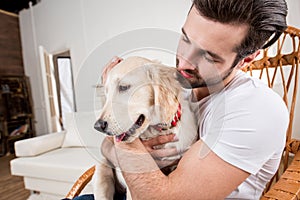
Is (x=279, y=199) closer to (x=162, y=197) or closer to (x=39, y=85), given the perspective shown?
(x=162, y=197)

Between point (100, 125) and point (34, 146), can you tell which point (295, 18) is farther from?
point (34, 146)

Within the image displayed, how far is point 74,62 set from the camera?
3.19 metres

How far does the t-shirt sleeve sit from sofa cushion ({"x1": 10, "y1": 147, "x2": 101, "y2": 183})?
1226 mm

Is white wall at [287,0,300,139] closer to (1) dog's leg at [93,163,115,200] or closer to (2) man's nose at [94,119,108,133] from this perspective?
(1) dog's leg at [93,163,115,200]

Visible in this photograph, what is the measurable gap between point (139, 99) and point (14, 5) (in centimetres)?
443

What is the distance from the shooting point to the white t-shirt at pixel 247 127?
19.2 inches

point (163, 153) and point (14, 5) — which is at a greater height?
point (14, 5)

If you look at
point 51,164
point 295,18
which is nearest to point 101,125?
point 295,18

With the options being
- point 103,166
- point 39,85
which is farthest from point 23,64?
point 103,166

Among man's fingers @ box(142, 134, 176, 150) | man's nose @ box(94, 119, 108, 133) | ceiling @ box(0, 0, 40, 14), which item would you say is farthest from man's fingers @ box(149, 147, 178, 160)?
ceiling @ box(0, 0, 40, 14)

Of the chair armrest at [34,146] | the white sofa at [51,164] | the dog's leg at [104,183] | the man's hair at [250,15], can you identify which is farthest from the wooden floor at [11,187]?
the man's hair at [250,15]

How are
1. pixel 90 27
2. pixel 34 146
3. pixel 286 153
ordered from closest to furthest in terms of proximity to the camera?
pixel 286 153, pixel 34 146, pixel 90 27

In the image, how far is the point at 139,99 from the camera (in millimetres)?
495

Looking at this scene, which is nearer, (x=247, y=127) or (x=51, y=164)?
(x=247, y=127)
